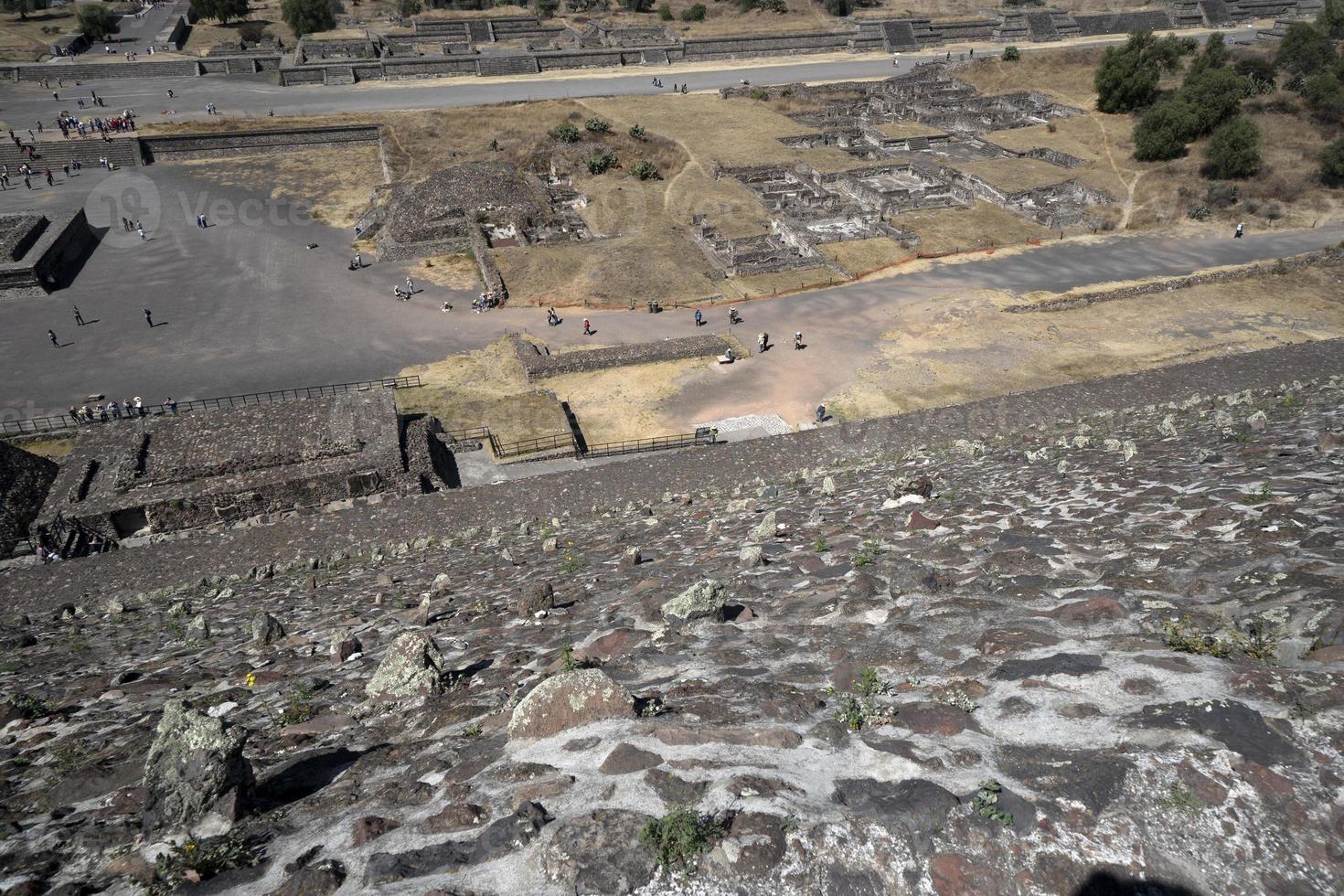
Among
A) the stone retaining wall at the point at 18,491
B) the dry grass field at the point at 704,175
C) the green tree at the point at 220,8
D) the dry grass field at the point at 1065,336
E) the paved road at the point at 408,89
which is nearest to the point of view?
the stone retaining wall at the point at 18,491

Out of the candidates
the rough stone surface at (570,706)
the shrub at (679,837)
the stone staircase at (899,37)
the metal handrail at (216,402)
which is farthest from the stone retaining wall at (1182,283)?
the stone staircase at (899,37)

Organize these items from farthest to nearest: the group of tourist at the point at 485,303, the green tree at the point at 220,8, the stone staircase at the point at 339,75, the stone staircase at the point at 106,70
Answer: the green tree at the point at 220,8
the stone staircase at the point at 339,75
the stone staircase at the point at 106,70
the group of tourist at the point at 485,303

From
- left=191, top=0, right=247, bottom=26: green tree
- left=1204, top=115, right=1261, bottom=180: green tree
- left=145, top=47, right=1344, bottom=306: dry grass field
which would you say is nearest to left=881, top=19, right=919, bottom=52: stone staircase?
left=145, top=47, right=1344, bottom=306: dry grass field

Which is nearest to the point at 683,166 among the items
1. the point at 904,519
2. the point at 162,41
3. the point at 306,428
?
the point at 306,428

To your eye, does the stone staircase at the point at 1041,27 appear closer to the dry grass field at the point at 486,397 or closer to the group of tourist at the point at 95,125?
the dry grass field at the point at 486,397

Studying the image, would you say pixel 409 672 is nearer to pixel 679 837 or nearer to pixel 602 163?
pixel 679 837

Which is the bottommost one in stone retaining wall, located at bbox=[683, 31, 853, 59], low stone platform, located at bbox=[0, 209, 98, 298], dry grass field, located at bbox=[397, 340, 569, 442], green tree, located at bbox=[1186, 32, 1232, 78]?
dry grass field, located at bbox=[397, 340, 569, 442]

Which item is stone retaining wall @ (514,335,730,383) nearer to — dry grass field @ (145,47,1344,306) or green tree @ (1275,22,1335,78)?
dry grass field @ (145,47,1344,306)
